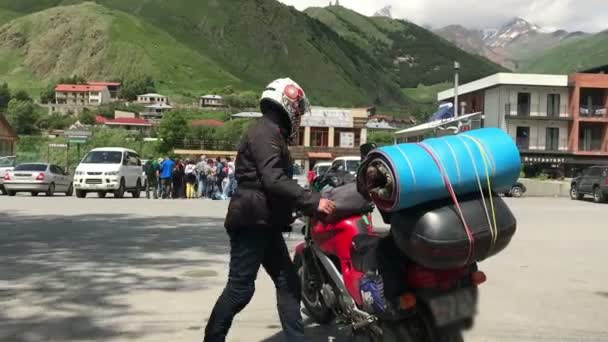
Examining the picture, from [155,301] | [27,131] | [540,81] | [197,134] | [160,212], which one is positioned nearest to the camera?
[155,301]

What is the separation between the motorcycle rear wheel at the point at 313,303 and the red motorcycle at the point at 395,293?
73cm

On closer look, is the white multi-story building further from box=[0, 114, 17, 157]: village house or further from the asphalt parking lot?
box=[0, 114, 17, 157]: village house

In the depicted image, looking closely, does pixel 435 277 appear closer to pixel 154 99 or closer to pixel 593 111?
pixel 593 111

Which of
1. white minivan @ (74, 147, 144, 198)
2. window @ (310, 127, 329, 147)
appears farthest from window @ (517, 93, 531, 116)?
white minivan @ (74, 147, 144, 198)

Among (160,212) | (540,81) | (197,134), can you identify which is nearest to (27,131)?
(197,134)

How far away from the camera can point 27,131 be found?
140 m

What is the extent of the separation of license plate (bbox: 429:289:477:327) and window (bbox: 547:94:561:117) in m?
61.9

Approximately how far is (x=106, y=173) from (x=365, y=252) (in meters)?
20.3

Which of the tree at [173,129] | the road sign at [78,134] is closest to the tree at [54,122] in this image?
the tree at [173,129]

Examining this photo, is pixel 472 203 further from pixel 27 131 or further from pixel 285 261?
pixel 27 131

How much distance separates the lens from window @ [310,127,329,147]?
79.8 meters

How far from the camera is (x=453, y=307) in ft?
12.9

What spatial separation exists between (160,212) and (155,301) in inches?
421

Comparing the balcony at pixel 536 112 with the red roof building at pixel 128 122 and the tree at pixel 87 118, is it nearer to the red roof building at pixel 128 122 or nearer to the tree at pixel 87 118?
the red roof building at pixel 128 122
